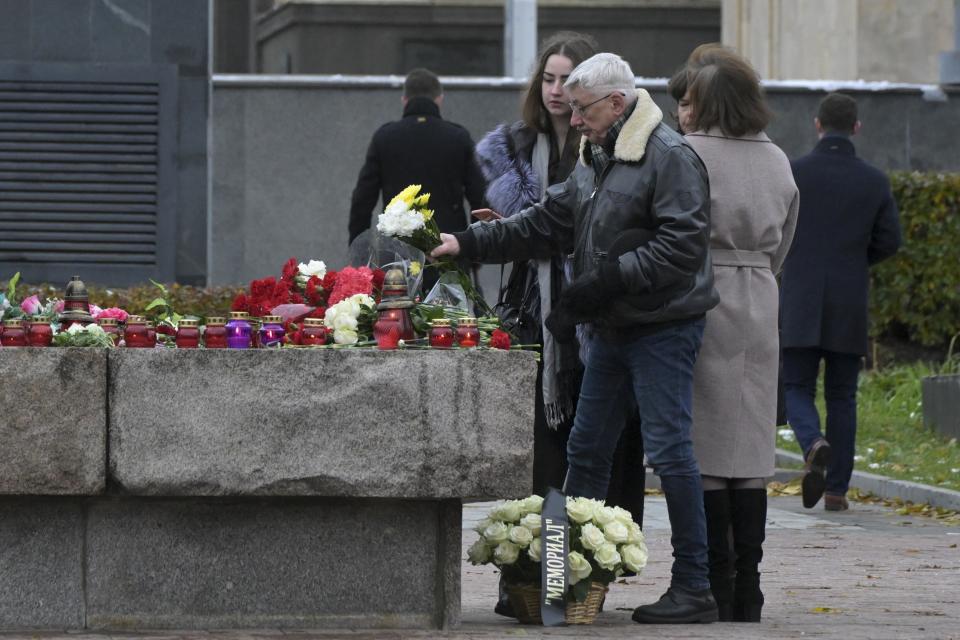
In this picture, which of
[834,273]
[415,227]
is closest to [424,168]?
[834,273]

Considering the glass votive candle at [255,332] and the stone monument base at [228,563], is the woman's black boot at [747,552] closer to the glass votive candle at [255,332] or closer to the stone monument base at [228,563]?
the stone monument base at [228,563]

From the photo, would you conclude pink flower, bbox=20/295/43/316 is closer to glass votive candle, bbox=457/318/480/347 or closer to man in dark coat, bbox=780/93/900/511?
glass votive candle, bbox=457/318/480/347

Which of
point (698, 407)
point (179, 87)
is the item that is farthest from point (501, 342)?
point (179, 87)

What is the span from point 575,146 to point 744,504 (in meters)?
1.37

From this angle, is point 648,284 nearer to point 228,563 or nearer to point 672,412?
point 672,412

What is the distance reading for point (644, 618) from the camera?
19.1 feet

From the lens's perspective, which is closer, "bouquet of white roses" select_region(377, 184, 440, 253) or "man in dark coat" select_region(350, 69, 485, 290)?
"bouquet of white roses" select_region(377, 184, 440, 253)

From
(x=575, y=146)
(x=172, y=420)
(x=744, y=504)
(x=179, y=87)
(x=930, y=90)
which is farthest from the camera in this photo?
(x=930, y=90)

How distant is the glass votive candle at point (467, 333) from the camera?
551 centimetres

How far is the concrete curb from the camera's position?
999 centimetres

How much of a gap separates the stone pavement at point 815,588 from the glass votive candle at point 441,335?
0.81 m

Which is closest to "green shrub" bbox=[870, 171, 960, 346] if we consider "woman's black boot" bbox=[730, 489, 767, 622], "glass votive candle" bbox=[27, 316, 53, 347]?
"woman's black boot" bbox=[730, 489, 767, 622]

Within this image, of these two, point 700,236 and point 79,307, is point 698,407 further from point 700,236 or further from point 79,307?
point 79,307

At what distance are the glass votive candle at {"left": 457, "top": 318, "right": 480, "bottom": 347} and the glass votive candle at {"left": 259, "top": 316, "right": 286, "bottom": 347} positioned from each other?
51cm
